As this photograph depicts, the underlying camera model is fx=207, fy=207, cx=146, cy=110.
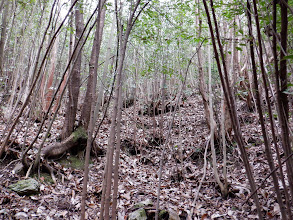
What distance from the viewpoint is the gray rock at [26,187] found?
9.06 ft

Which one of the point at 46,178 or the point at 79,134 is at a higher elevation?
the point at 79,134

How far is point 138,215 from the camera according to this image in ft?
8.72

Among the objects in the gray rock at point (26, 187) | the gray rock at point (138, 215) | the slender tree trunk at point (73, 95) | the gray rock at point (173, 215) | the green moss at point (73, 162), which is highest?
the slender tree trunk at point (73, 95)

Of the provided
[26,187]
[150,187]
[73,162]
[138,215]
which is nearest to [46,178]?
[26,187]

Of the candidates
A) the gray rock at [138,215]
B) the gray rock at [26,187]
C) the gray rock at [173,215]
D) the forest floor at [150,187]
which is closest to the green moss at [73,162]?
the forest floor at [150,187]

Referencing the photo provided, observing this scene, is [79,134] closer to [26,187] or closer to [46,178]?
[46,178]

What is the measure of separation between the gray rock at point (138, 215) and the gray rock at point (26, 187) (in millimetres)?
1384

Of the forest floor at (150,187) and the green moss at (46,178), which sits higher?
the green moss at (46,178)

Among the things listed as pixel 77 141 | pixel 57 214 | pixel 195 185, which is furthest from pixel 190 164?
pixel 57 214

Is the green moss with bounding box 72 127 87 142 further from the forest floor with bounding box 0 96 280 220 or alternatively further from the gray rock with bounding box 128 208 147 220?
the gray rock with bounding box 128 208 147 220

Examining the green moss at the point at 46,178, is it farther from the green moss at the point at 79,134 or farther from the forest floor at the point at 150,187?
the green moss at the point at 79,134

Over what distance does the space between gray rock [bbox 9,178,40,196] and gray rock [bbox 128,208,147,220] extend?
138 centimetres

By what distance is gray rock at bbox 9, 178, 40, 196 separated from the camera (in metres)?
2.76

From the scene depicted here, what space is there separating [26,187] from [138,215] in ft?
5.16
